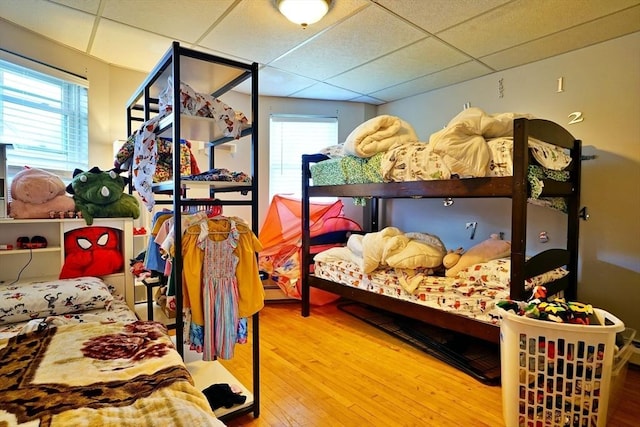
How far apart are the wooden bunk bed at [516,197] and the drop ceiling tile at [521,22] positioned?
2.18ft

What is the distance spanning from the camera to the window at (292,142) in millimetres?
3961

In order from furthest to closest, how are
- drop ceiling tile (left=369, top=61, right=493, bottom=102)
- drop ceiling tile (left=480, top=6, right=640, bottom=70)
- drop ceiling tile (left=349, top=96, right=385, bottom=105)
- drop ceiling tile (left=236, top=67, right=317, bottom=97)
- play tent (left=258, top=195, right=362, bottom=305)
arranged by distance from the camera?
drop ceiling tile (left=349, top=96, right=385, bottom=105)
play tent (left=258, top=195, right=362, bottom=305)
drop ceiling tile (left=236, top=67, right=317, bottom=97)
drop ceiling tile (left=369, top=61, right=493, bottom=102)
drop ceiling tile (left=480, top=6, right=640, bottom=70)

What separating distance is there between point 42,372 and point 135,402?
403 mm

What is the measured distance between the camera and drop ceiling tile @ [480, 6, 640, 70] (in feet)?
7.01

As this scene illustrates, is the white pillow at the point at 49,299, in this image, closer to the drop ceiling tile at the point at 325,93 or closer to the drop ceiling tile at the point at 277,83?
the drop ceiling tile at the point at 277,83

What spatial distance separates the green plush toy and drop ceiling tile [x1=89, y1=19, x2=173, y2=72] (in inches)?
37.3

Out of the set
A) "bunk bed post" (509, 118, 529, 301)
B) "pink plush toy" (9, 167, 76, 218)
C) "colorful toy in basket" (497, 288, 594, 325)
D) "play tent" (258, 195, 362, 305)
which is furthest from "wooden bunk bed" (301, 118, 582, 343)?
"pink plush toy" (9, 167, 76, 218)

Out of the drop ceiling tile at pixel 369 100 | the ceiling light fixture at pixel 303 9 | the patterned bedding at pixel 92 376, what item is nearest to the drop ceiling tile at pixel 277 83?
the drop ceiling tile at pixel 369 100

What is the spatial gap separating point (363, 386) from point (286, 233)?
192cm

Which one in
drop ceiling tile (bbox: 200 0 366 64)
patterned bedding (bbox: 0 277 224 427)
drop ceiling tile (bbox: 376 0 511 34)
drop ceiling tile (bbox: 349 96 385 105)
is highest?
drop ceiling tile (bbox: 349 96 385 105)

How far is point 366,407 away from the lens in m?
1.79

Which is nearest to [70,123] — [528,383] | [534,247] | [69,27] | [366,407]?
[69,27]

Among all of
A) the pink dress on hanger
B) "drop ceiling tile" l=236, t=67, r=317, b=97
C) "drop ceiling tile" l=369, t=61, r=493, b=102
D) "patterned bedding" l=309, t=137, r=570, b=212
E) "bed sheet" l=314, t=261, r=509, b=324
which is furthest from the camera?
"drop ceiling tile" l=236, t=67, r=317, b=97

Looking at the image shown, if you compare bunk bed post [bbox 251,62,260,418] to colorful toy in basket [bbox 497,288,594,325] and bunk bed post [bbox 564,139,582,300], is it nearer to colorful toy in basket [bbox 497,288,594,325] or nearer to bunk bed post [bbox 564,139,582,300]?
colorful toy in basket [bbox 497,288,594,325]
